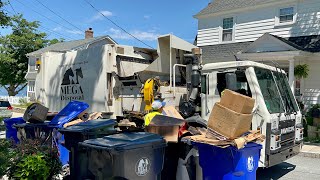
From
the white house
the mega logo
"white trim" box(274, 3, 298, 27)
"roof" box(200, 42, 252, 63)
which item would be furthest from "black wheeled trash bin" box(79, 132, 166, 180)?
"white trim" box(274, 3, 298, 27)

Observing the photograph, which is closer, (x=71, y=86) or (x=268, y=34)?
(x=71, y=86)

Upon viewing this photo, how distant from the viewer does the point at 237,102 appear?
13.6ft

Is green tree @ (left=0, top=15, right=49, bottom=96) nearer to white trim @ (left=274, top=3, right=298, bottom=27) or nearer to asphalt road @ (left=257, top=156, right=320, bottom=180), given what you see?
white trim @ (left=274, top=3, right=298, bottom=27)

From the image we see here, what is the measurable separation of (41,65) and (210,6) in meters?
11.8

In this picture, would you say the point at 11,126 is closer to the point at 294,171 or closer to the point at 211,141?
the point at 211,141

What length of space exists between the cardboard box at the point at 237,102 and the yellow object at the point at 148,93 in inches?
90.3

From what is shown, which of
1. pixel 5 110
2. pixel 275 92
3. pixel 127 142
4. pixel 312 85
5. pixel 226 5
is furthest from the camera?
pixel 5 110

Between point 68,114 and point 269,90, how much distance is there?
3869 mm

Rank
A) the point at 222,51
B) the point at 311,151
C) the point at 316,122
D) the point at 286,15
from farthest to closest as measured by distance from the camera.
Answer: the point at 222,51 < the point at 286,15 < the point at 316,122 < the point at 311,151

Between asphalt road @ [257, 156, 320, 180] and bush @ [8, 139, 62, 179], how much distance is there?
3.82 m

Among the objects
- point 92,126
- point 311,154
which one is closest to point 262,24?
point 311,154

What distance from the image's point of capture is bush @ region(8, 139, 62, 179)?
14.8 feet

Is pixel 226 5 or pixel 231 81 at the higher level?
pixel 226 5

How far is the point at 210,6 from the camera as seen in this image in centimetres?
1845
